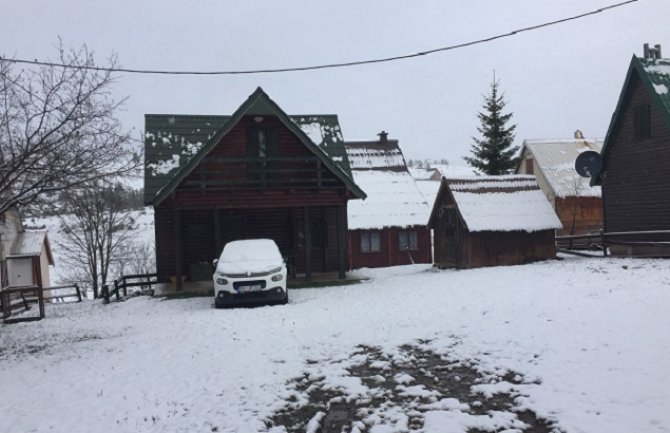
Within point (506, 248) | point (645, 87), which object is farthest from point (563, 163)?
point (506, 248)

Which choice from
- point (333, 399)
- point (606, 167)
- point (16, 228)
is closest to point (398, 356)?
point (333, 399)

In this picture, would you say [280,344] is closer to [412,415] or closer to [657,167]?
[412,415]

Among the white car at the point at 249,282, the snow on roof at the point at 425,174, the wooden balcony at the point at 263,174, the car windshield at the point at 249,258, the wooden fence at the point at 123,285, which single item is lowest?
the wooden fence at the point at 123,285

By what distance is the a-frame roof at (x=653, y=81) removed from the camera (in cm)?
1711

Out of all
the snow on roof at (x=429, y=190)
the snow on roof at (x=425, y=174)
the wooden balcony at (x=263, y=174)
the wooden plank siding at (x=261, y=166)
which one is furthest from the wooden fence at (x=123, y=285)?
the snow on roof at (x=425, y=174)

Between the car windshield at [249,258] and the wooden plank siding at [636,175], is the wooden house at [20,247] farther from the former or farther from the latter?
the wooden plank siding at [636,175]

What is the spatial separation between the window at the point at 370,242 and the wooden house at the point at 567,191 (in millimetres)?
15196

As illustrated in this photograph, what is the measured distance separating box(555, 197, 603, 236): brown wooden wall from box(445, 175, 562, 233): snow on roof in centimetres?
1716

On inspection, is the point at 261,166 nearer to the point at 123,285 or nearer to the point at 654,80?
the point at 123,285

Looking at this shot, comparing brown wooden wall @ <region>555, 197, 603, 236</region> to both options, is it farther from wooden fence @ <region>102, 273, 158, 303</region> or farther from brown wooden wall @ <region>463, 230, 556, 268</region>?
wooden fence @ <region>102, 273, 158, 303</region>

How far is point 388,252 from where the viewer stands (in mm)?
27625

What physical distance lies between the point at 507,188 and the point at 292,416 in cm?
1674

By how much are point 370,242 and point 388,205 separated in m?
2.52

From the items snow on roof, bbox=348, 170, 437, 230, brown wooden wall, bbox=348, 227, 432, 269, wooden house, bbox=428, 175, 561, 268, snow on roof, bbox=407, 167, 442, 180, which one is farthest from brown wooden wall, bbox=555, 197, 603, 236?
snow on roof, bbox=407, 167, 442, 180
